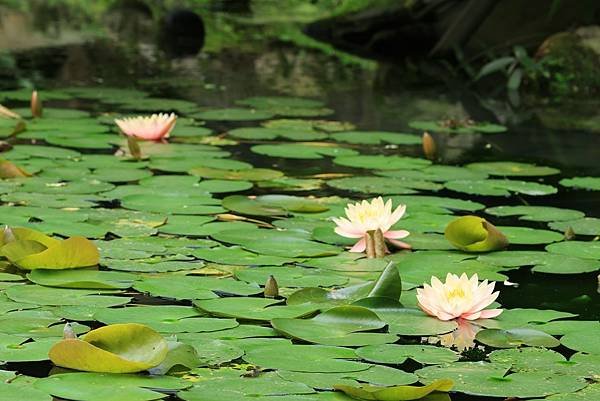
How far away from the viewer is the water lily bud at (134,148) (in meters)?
4.12

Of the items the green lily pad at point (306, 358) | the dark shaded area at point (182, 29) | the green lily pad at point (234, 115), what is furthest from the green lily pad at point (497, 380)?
the dark shaded area at point (182, 29)

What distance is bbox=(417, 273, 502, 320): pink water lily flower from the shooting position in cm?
236

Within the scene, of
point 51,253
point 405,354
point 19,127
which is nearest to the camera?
point 405,354

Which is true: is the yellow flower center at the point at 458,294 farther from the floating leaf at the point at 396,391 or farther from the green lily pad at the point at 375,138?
the green lily pad at the point at 375,138

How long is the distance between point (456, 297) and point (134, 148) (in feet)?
6.52

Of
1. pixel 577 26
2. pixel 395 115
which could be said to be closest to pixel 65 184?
pixel 395 115

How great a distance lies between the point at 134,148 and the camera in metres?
4.12

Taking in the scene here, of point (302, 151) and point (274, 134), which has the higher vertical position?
point (274, 134)

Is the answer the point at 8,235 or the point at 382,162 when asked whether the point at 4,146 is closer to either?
the point at 382,162

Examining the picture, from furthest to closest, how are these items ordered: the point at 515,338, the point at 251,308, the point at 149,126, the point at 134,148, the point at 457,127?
the point at 457,127 < the point at 149,126 < the point at 134,148 < the point at 251,308 < the point at 515,338

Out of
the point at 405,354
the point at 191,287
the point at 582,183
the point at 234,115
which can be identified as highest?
the point at 234,115

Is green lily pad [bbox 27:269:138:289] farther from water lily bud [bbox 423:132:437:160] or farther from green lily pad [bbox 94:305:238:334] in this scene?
water lily bud [bbox 423:132:437:160]

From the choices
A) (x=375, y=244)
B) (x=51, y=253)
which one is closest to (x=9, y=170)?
(x=51, y=253)

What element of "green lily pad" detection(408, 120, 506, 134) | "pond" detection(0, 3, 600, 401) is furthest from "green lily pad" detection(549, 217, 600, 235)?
"green lily pad" detection(408, 120, 506, 134)
